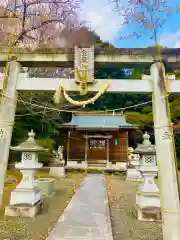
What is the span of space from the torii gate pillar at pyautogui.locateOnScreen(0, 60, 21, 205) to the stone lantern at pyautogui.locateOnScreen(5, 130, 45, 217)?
2.76 meters

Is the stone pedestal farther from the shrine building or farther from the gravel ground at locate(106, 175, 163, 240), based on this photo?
the gravel ground at locate(106, 175, 163, 240)

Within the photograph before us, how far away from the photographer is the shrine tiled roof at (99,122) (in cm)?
1659

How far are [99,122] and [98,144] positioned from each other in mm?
2290

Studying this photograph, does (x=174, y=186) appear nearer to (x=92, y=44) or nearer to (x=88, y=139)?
(x=92, y=44)

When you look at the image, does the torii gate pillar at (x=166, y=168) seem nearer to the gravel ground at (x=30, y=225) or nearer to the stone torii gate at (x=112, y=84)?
the stone torii gate at (x=112, y=84)

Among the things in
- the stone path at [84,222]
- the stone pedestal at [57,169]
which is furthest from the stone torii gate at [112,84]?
the stone pedestal at [57,169]

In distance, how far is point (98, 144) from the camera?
1744cm

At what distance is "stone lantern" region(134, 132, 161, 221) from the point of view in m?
5.18

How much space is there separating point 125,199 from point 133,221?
2464 mm

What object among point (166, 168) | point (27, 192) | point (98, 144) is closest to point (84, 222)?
point (27, 192)

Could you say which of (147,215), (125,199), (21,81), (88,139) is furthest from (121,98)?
(21,81)

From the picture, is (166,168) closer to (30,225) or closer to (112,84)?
(112,84)

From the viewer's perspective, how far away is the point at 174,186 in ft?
8.87

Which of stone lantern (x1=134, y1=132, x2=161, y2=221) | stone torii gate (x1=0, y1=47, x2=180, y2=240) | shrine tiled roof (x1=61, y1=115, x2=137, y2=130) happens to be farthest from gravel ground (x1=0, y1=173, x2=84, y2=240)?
shrine tiled roof (x1=61, y1=115, x2=137, y2=130)
